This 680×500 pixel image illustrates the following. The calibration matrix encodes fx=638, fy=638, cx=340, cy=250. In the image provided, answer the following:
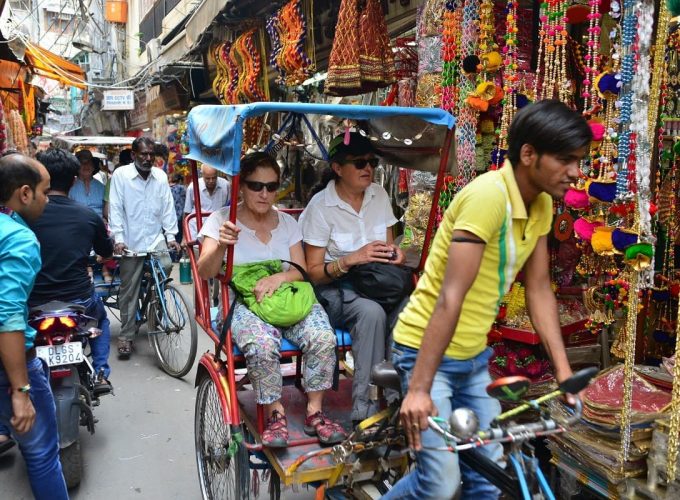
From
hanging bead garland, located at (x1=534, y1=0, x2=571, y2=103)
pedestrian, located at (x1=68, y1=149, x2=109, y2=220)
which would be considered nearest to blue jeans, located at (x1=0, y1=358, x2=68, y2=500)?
hanging bead garland, located at (x1=534, y1=0, x2=571, y2=103)

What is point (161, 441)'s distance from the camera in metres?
4.36

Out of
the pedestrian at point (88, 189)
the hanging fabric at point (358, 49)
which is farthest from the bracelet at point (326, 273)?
the pedestrian at point (88, 189)

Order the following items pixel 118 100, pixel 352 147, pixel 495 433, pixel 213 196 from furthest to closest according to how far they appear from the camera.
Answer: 1. pixel 118 100
2. pixel 213 196
3. pixel 352 147
4. pixel 495 433

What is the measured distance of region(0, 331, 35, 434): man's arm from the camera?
7.92 feet

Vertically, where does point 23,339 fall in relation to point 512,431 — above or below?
above

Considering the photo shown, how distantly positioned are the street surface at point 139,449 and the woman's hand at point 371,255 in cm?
145

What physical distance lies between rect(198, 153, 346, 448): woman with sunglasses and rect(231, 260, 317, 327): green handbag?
0.03 metres

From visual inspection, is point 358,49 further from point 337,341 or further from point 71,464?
point 71,464

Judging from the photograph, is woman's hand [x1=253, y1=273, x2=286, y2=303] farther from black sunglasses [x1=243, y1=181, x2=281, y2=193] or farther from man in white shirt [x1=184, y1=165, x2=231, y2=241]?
man in white shirt [x1=184, y1=165, x2=231, y2=241]

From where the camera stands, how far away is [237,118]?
2775 millimetres

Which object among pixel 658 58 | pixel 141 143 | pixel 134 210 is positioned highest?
pixel 658 58

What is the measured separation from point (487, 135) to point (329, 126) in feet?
10.4

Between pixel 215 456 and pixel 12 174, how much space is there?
170 cm

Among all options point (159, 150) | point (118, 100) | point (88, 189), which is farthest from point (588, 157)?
point (118, 100)
